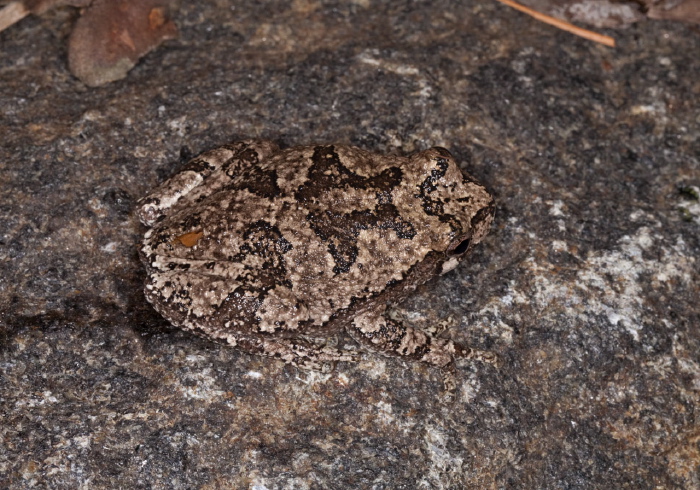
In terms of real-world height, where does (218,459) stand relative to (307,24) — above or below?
below

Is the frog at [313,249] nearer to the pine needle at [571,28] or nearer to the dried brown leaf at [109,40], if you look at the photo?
the dried brown leaf at [109,40]

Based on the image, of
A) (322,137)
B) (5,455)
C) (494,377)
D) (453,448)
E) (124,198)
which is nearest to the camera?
(5,455)

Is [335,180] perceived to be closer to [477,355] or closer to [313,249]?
[313,249]

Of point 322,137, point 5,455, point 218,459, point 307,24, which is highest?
point 307,24

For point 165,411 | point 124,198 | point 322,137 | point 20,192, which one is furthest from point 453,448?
point 20,192

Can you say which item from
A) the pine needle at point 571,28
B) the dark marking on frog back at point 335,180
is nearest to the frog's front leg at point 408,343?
the dark marking on frog back at point 335,180

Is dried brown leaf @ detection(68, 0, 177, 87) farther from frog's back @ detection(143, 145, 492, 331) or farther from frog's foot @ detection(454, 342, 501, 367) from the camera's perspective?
frog's foot @ detection(454, 342, 501, 367)

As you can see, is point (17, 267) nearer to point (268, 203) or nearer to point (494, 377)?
point (268, 203)

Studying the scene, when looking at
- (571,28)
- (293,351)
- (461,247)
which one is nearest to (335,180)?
(461,247)
